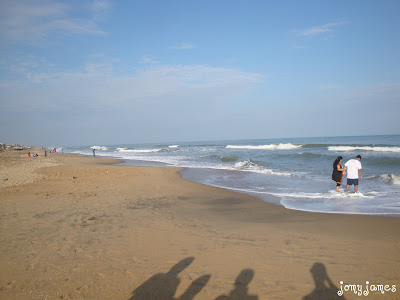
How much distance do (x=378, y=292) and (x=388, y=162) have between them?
19.2 m

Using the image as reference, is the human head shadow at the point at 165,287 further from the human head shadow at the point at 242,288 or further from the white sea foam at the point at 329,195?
the white sea foam at the point at 329,195

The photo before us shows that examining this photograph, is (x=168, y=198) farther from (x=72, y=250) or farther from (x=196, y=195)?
(x=72, y=250)

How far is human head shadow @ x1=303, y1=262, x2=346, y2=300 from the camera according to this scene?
10.2 ft

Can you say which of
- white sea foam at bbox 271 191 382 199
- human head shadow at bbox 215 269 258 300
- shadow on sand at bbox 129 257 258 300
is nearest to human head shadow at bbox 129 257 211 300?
shadow on sand at bbox 129 257 258 300

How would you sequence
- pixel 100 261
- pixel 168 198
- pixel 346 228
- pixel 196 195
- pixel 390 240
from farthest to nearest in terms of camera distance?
1. pixel 196 195
2. pixel 168 198
3. pixel 346 228
4. pixel 390 240
5. pixel 100 261

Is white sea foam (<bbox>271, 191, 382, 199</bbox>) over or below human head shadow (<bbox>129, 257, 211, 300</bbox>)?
below

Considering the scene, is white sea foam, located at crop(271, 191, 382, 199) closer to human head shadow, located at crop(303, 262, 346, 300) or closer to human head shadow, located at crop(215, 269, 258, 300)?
human head shadow, located at crop(303, 262, 346, 300)

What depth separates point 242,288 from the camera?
325 centimetres

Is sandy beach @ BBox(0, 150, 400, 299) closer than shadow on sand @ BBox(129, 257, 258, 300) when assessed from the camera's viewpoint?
No

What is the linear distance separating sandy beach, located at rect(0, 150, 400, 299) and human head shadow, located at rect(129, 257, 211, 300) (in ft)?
0.04

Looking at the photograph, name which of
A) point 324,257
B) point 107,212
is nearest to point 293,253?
point 324,257

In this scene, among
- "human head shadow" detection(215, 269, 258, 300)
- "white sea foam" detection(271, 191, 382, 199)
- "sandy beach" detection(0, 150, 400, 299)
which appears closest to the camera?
"human head shadow" detection(215, 269, 258, 300)

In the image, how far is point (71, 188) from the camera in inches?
412

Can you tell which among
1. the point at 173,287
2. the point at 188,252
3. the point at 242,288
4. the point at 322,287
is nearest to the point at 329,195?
the point at 322,287
